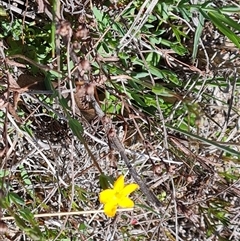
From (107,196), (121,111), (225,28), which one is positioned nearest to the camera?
(107,196)

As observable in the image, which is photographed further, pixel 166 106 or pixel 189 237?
pixel 189 237

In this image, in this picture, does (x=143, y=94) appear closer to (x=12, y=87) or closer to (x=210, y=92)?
(x=210, y=92)

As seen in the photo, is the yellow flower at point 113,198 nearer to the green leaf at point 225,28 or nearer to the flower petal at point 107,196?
the flower petal at point 107,196

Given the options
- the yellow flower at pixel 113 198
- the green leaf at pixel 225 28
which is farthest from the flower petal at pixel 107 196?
the green leaf at pixel 225 28

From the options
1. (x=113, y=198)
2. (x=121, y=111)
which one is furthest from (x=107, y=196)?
(x=121, y=111)

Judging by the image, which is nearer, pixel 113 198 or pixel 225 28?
pixel 113 198

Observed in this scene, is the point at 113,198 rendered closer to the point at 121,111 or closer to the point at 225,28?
the point at 121,111

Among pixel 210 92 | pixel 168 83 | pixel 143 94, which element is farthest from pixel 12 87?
pixel 210 92

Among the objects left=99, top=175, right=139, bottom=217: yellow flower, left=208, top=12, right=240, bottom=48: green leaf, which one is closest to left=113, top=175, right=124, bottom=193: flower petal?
left=99, top=175, right=139, bottom=217: yellow flower
